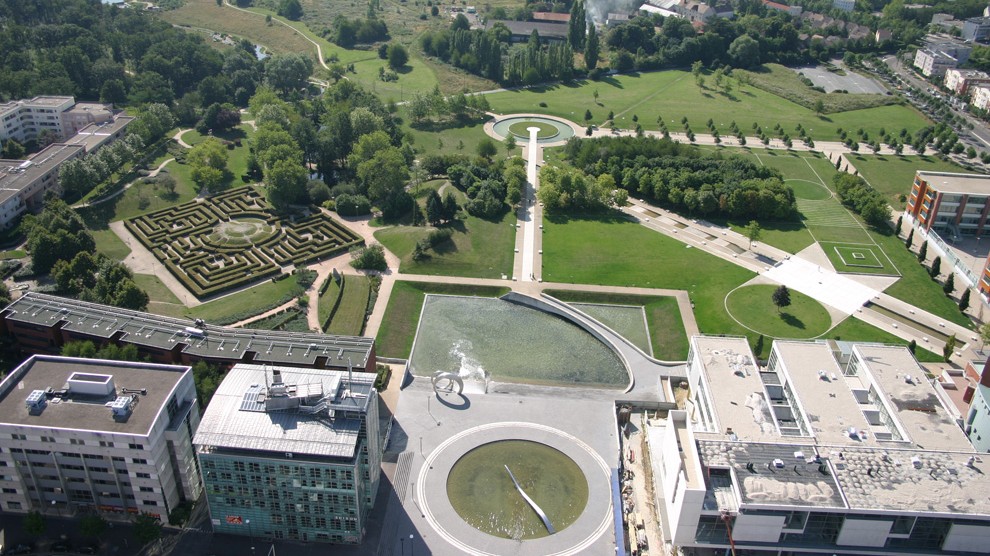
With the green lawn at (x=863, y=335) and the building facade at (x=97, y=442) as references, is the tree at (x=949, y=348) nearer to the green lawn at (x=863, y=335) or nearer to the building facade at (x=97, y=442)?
the green lawn at (x=863, y=335)

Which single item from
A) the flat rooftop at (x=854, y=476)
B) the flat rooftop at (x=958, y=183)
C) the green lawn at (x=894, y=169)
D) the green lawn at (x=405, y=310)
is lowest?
the green lawn at (x=405, y=310)

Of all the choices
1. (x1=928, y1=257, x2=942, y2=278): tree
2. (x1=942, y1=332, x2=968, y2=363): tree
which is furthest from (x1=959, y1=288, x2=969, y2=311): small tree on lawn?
(x1=942, y1=332, x2=968, y2=363): tree

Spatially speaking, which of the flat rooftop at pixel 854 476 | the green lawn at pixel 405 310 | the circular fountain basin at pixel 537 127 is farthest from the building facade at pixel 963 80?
the flat rooftop at pixel 854 476

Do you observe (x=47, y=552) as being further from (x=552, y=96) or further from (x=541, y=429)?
(x=552, y=96)

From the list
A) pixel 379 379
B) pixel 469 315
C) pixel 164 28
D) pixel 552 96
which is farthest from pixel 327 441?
pixel 164 28

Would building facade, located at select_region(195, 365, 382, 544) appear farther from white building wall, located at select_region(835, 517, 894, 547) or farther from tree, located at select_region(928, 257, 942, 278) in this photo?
tree, located at select_region(928, 257, 942, 278)
